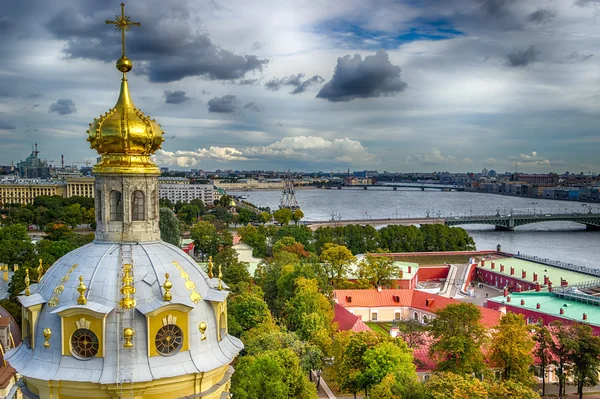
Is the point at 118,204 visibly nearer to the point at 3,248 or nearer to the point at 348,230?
the point at 3,248

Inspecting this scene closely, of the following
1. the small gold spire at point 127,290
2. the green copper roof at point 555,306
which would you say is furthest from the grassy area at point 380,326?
the small gold spire at point 127,290

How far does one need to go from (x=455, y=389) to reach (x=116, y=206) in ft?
43.0

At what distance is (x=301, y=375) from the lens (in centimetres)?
2334

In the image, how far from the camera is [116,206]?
1177 cm

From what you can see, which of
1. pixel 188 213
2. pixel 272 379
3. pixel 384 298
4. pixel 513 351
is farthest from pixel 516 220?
pixel 272 379

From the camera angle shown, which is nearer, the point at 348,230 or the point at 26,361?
the point at 26,361

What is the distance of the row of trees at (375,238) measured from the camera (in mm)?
70625

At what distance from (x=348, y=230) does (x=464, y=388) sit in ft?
179

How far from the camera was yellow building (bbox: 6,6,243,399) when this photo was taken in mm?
10109

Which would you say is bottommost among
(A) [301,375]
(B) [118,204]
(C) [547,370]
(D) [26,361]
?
(C) [547,370]

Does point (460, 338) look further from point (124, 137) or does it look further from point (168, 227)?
point (168, 227)

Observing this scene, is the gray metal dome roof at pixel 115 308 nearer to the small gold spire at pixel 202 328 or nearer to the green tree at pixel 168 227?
the small gold spire at pixel 202 328

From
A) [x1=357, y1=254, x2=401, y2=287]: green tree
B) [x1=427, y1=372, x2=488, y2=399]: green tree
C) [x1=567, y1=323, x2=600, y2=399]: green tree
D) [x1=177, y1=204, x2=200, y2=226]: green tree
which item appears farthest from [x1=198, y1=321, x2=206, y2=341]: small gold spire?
[x1=177, y1=204, x2=200, y2=226]: green tree

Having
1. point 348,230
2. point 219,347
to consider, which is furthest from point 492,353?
point 348,230
